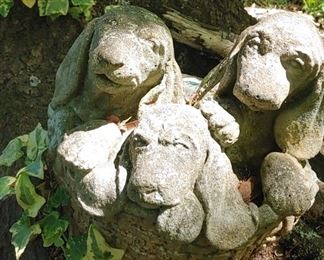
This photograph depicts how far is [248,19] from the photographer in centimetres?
337

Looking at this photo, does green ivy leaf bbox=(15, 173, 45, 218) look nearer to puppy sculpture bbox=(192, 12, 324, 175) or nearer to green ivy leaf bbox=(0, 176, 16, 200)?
green ivy leaf bbox=(0, 176, 16, 200)

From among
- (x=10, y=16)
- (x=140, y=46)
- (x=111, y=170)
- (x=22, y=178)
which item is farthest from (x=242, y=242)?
(x=10, y=16)

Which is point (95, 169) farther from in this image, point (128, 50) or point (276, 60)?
point (276, 60)

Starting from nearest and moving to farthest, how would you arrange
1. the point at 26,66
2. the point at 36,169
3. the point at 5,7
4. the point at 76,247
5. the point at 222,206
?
the point at 222,206 < the point at 76,247 < the point at 36,169 < the point at 5,7 < the point at 26,66

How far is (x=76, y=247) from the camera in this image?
239 centimetres

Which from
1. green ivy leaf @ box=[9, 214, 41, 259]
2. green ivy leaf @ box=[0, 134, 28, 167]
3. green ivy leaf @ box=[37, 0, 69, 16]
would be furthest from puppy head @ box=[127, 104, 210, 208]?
green ivy leaf @ box=[37, 0, 69, 16]

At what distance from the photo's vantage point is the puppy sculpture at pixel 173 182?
1.99 meters

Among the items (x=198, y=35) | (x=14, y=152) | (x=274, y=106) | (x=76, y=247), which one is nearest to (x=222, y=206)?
(x=274, y=106)

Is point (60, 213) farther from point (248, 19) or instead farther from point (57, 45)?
point (248, 19)

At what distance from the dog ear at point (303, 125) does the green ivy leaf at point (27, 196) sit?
0.84m

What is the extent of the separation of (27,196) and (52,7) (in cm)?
91

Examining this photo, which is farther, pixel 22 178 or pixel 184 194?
pixel 22 178

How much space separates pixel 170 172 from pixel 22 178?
2.38 ft

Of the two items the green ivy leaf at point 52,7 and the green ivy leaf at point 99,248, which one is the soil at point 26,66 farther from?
the green ivy leaf at point 99,248
